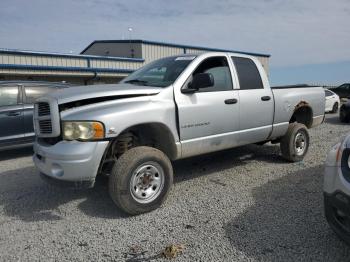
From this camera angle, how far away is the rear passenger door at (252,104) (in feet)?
17.1

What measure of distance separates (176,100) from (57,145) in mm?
1568

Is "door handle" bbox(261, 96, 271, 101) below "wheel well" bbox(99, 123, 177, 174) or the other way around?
the other way around

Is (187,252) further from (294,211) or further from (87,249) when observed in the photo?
(294,211)

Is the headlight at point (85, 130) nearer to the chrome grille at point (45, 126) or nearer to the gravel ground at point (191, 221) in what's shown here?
the chrome grille at point (45, 126)

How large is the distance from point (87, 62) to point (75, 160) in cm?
1499

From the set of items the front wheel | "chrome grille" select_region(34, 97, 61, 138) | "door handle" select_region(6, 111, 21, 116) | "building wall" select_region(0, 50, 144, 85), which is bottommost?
the front wheel

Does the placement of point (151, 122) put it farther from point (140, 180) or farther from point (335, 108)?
point (335, 108)

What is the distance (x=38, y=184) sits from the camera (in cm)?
534

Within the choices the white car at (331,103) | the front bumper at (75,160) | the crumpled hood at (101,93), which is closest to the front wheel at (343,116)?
the white car at (331,103)

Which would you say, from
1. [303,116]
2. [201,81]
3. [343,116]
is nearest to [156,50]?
[343,116]

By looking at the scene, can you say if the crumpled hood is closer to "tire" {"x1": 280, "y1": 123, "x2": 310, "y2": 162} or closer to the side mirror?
the side mirror

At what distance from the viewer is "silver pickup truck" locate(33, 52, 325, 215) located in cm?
369

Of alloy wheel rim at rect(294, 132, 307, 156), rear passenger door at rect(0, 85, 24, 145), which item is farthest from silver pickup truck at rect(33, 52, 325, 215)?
rear passenger door at rect(0, 85, 24, 145)

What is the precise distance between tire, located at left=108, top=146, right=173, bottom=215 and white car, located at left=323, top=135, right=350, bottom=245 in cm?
189
